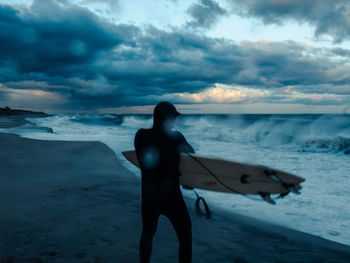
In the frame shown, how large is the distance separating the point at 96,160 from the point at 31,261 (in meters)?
6.13

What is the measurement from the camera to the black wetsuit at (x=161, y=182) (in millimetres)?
2098

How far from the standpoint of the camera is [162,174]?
2.11 meters

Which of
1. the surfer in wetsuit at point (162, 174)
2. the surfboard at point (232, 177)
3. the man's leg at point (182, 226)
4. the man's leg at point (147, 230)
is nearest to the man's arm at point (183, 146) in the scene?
the surfer in wetsuit at point (162, 174)

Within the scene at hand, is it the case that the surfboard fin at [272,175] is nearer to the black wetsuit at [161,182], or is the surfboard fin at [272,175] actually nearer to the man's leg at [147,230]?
the black wetsuit at [161,182]

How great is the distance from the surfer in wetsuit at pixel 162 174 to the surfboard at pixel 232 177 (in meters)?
0.33

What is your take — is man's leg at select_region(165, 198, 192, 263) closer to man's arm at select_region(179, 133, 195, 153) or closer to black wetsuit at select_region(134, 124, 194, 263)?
black wetsuit at select_region(134, 124, 194, 263)

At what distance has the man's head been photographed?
2130 millimetres

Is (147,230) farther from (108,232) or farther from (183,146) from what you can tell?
(108,232)

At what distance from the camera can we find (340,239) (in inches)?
156

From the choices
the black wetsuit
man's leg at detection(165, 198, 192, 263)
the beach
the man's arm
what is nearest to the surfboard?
the man's arm

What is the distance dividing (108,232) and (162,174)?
1848mm

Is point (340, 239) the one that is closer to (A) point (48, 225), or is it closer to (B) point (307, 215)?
(B) point (307, 215)

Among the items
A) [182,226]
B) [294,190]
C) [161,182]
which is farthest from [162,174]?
[294,190]

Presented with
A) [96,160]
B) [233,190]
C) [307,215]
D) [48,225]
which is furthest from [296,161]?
[48,225]
